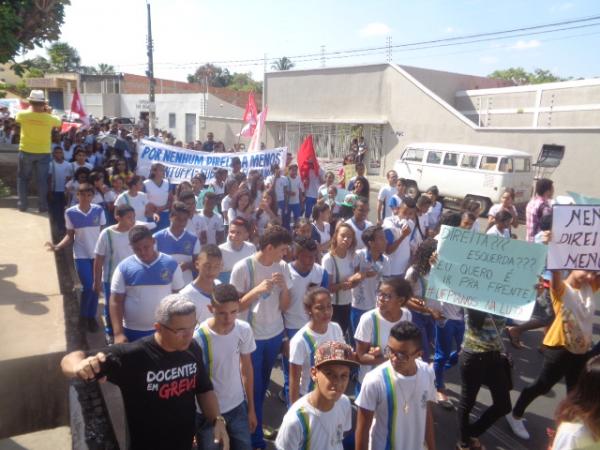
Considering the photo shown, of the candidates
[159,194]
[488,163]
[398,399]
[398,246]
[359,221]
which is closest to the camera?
[398,399]

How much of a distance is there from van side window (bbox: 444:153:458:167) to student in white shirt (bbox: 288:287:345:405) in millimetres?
14144

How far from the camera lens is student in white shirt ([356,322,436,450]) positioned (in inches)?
112

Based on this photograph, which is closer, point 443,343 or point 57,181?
point 443,343

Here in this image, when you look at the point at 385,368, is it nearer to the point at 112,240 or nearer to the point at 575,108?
the point at 112,240

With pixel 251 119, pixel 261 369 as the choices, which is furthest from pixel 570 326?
pixel 251 119

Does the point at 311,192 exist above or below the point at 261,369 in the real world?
above

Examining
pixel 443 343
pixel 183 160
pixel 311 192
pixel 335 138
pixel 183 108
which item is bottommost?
pixel 443 343

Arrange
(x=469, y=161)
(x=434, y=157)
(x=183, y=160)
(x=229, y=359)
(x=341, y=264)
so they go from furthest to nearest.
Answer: (x=434, y=157)
(x=469, y=161)
(x=183, y=160)
(x=341, y=264)
(x=229, y=359)

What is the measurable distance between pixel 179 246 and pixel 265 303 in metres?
1.58

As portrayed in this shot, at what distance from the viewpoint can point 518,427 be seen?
4.22 meters

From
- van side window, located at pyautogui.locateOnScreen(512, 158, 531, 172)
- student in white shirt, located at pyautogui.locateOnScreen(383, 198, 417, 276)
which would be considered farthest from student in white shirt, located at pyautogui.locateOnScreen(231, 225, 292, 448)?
van side window, located at pyautogui.locateOnScreen(512, 158, 531, 172)

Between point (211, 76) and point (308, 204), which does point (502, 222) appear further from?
point (211, 76)

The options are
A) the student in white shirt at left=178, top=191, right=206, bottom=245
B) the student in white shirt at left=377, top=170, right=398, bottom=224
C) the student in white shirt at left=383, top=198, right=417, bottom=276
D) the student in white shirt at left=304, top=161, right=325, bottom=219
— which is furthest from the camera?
the student in white shirt at left=304, top=161, right=325, bottom=219

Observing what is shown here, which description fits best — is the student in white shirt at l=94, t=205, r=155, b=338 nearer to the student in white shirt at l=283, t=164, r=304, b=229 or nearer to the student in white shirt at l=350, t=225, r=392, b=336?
the student in white shirt at l=350, t=225, r=392, b=336
